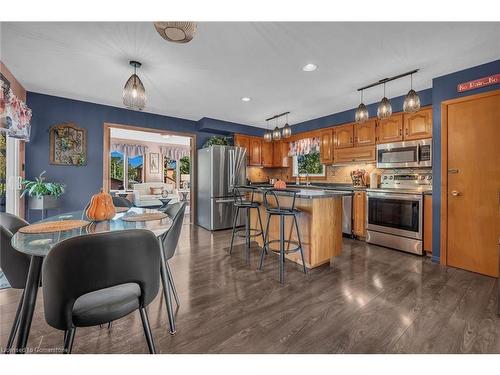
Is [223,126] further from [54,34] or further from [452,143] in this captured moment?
[452,143]

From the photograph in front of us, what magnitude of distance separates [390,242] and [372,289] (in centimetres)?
157

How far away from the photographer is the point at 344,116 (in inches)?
173

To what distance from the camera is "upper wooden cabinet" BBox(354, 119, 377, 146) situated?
3996mm

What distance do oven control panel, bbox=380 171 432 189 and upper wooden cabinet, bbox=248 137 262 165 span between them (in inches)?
110

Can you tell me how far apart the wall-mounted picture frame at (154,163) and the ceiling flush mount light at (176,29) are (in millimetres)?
6932

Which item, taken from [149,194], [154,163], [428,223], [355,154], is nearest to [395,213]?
[428,223]

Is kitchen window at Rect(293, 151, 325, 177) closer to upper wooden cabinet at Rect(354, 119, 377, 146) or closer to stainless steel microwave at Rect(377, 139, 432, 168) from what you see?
upper wooden cabinet at Rect(354, 119, 377, 146)

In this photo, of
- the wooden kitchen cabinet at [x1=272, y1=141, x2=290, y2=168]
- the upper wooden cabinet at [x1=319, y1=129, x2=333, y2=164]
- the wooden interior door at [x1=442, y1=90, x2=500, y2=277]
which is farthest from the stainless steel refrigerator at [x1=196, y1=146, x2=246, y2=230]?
the wooden interior door at [x1=442, y1=90, x2=500, y2=277]

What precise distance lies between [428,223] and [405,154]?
1092 mm

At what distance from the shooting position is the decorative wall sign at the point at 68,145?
354cm

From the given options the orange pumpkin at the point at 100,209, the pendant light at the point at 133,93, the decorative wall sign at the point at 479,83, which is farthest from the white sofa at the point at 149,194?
the decorative wall sign at the point at 479,83

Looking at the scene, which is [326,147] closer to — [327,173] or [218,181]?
[327,173]
